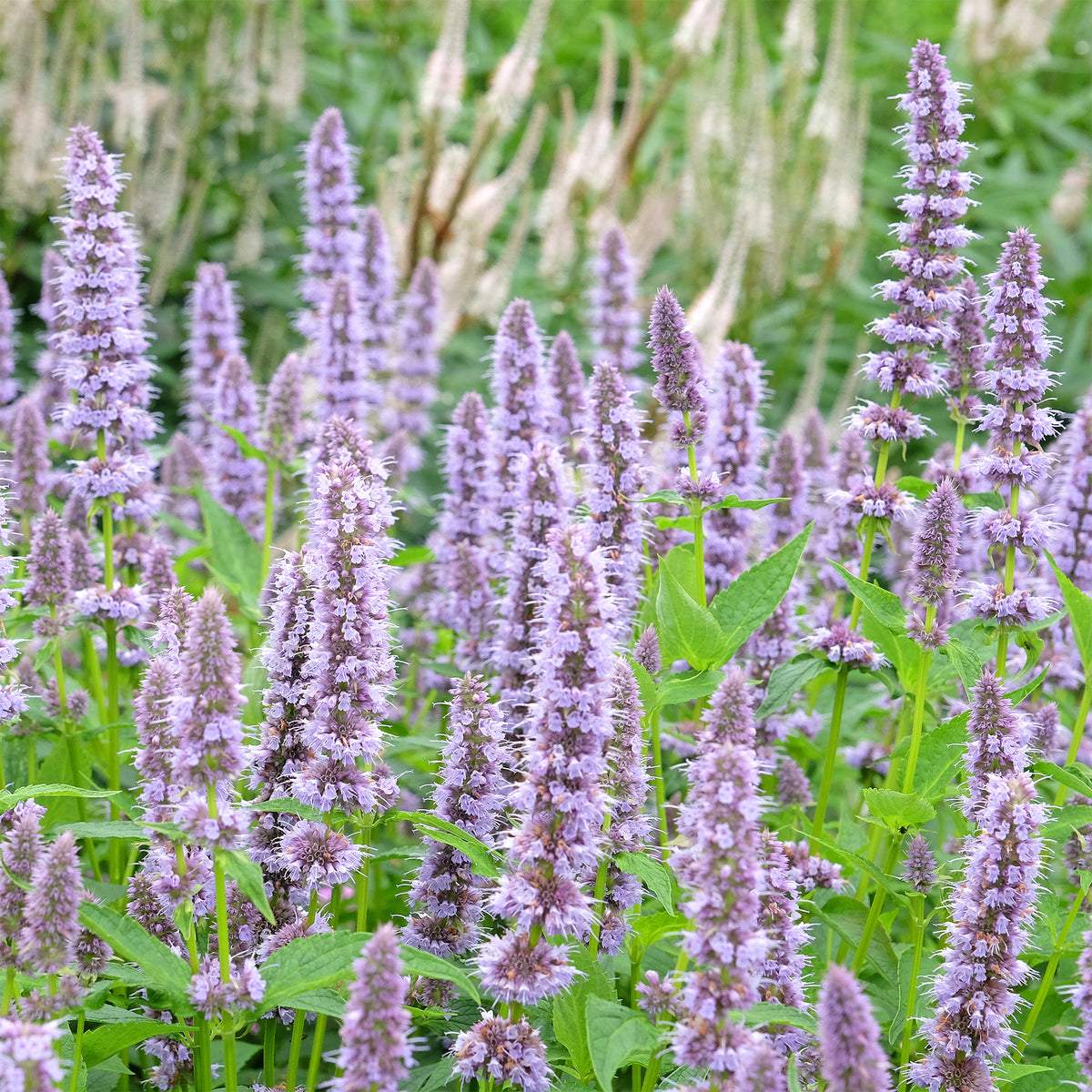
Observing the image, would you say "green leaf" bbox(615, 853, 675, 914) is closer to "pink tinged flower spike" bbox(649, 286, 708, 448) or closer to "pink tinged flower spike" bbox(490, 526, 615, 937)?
"pink tinged flower spike" bbox(490, 526, 615, 937)

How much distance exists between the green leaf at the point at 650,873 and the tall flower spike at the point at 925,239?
161 centimetres

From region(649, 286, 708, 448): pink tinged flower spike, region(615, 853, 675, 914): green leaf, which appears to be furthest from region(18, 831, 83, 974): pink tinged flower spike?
region(649, 286, 708, 448): pink tinged flower spike

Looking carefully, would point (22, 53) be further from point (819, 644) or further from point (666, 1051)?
point (666, 1051)

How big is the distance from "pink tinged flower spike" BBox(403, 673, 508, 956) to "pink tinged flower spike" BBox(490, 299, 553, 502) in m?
1.47

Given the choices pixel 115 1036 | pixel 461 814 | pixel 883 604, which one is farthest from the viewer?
pixel 883 604

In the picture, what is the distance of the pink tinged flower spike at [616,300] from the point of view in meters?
6.13

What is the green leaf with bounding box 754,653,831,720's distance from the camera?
3824 mm

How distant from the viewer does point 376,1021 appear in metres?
2.44

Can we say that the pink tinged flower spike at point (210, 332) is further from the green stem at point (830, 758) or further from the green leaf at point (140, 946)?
the green leaf at point (140, 946)

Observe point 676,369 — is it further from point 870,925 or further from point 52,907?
point 52,907

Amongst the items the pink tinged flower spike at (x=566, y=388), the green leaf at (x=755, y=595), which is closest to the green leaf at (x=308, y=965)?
the green leaf at (x=755, y=595)

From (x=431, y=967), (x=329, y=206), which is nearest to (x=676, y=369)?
(x=431, y=967)

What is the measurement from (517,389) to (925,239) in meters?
1.55

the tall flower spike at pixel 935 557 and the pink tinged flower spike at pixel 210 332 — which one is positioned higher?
the pink tinged flower spike at pixel 210 332
